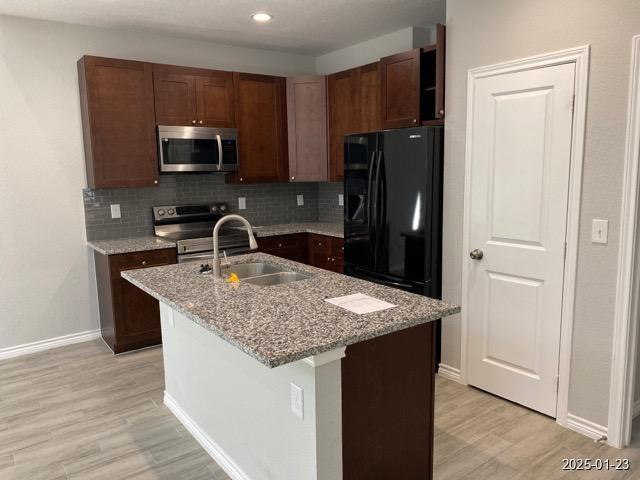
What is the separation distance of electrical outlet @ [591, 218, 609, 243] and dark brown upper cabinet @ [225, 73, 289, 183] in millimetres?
3042

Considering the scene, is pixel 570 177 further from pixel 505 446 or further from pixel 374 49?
pixel 374 49

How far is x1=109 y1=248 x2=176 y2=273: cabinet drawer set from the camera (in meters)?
3.80

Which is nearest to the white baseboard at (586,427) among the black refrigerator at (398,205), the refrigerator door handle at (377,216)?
the black refrigerator at (398,205)

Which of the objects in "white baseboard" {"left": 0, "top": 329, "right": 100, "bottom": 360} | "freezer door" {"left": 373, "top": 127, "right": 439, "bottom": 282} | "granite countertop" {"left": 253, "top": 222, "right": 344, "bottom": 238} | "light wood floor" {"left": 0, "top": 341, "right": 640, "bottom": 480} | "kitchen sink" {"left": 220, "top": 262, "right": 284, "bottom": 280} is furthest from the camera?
"granite countertop" {"left": 253, "top": 222, "right": 344, "bottom": 238}

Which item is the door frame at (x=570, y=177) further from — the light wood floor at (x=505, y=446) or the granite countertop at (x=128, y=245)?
the granite countertop at (x=128, y=245)

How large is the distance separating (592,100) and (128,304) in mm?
3457

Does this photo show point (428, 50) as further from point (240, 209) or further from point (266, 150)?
point (240, 209)

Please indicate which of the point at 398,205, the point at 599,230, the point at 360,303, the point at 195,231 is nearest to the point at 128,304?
the point at 195,231

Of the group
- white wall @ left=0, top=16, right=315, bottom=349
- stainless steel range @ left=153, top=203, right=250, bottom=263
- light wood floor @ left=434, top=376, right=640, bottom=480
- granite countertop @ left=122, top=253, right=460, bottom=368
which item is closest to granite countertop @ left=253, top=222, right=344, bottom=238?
stainless steel range @ left=153, top=203, right=250, bottom=263

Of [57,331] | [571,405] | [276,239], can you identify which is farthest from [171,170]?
[571,405]

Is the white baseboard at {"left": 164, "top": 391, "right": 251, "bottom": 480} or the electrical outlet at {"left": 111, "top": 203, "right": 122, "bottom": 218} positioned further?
the electrical outlet at {"left": 111, "top": 203, "right": 122, "bottom": 218}

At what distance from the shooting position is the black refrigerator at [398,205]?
3.24 m

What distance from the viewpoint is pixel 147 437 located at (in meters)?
2.71
